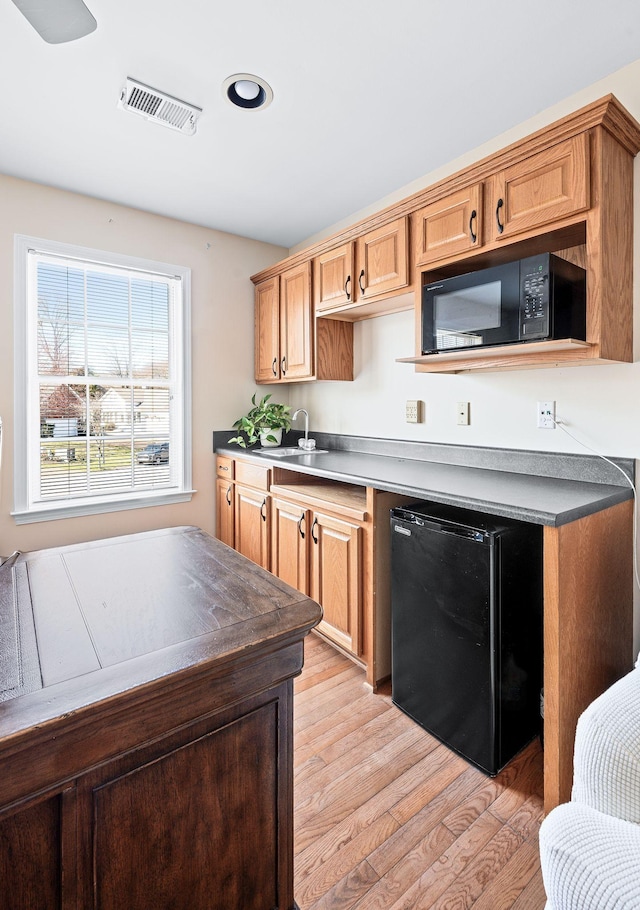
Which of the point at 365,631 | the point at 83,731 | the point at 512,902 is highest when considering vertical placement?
the point at 83,731

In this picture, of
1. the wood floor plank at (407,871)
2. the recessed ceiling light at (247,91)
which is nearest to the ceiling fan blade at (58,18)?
the recessed ceiling light at (247,91)

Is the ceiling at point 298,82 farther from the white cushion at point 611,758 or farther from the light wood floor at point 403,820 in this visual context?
the light wood floor at point 403,820

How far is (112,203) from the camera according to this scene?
116 inches

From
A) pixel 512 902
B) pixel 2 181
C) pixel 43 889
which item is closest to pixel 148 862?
pixel 43 889

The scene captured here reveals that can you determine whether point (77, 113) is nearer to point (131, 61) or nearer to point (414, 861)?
point (131, 61)

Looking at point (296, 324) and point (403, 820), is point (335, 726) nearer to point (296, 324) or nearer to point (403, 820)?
point (403, 820)

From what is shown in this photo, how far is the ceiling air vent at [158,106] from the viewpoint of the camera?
6.16 ft

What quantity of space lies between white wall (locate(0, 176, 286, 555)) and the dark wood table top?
182 cm

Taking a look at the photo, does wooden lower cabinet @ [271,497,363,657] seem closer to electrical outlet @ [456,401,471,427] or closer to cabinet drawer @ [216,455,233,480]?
cabinet drawer @ [216,455,233,480]

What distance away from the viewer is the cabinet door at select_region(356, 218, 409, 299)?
2.27 metres

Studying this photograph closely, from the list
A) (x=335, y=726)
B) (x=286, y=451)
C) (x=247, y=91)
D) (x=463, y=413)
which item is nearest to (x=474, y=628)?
(x=335, y=726)

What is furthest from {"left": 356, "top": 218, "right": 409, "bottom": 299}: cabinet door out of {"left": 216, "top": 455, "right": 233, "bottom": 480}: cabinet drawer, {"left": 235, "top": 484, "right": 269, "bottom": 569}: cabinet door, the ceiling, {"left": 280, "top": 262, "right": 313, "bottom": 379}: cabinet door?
{"left": 216, "top": 455, "right": 233, "bottom": 480}: cabinet drawer

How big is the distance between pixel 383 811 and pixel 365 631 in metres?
0.74

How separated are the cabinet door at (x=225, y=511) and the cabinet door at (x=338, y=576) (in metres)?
1.04
